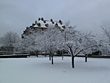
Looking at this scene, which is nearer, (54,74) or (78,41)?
(54,74)

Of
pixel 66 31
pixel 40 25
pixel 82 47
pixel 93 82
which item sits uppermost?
pixel 40 25

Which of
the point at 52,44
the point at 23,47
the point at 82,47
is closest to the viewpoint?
the point at 82,47

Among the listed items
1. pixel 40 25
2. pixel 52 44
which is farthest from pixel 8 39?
pixel 52 44

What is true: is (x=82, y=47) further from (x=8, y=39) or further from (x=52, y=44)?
(x=8, y=39)

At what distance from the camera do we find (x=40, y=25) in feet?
282

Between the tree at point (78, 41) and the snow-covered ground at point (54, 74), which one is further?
the tree at point (78, 41)

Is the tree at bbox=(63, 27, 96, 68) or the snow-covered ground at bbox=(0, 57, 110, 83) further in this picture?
the tree at bbox=(63, 27, 96, 68)

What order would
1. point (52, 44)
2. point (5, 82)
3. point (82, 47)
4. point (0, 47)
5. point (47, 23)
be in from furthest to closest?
point (47, 23), point (0, 47), point (52, 44), point (82, 47), point (5, 82)

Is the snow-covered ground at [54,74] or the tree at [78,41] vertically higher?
the tree at [78,41]

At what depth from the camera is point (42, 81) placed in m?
14.5

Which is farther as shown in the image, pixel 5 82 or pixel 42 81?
pixel 42 81

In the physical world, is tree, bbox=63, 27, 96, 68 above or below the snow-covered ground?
above

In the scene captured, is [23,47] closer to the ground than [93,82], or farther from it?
farther from it

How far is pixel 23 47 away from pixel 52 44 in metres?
40.1
